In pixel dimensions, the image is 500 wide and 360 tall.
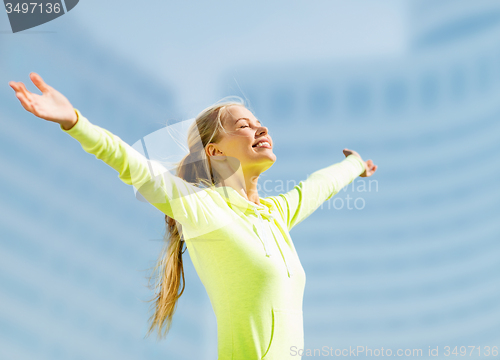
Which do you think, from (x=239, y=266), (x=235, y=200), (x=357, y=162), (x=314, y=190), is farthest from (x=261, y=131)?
(x=357, y=162)

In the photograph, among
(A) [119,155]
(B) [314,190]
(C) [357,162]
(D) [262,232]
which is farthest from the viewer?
(C) [357,162]

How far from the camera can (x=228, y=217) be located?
1805mm

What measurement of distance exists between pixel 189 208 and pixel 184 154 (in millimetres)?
570

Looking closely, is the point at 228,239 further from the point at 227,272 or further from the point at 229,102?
the point at 229,102

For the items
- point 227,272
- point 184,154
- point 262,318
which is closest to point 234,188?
point 184,154

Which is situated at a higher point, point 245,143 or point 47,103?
point 245,143

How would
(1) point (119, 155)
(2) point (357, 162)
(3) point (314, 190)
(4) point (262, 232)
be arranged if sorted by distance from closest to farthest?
(1) point (119, 155)
(4) point (262, 232)
(3) point (314, 190)
(2) point (357, 162)

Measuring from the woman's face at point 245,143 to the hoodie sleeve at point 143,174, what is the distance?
398 millimetres

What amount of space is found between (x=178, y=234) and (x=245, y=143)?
55cm

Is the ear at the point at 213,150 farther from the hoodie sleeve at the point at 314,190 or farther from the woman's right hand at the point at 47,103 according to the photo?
the woman's right hand at the point at 47,103

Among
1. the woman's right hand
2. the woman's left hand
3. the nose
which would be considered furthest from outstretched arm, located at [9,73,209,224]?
the woman's left hand

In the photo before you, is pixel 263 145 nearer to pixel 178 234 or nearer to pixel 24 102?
pixel 178 234

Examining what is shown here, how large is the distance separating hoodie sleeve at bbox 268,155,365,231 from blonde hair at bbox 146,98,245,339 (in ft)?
1.48

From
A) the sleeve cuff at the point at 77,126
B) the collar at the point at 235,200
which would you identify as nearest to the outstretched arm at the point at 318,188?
the collar at the point at 235,200
